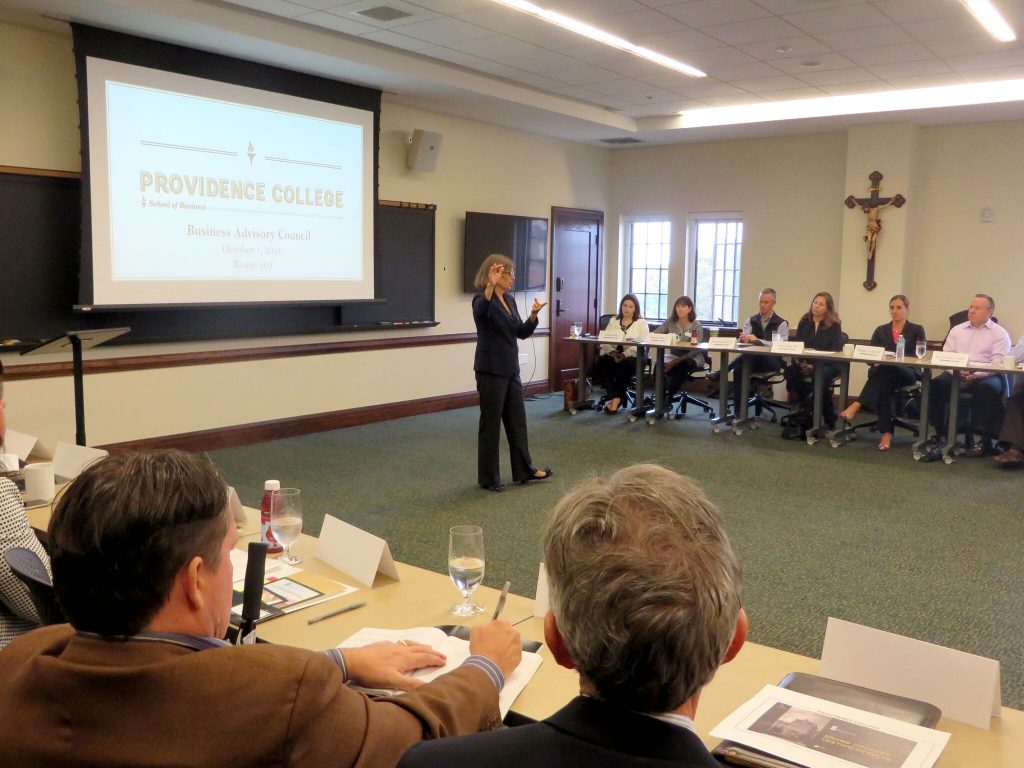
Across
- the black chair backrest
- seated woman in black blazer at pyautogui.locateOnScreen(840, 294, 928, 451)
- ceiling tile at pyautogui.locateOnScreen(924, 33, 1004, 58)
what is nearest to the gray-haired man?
the black chair backrest

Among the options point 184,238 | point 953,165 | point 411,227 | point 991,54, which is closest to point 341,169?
point 411,227

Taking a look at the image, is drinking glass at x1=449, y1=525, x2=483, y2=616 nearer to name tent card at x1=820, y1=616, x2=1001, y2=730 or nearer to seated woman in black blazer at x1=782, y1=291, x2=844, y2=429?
name tent card at x1=820, y1=616, x2=1001, y2=730

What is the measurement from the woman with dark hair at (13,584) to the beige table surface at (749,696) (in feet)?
3.09

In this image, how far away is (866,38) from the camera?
558 cm

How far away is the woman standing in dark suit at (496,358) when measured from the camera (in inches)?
197

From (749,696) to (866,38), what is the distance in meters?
5.43

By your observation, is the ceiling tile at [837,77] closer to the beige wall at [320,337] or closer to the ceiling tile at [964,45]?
the ceiling tile at [964,45]

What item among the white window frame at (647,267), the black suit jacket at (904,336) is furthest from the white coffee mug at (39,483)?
the white window frame at (647,267)

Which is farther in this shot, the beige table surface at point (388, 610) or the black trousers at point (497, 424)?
the black trousers at point (497, 424)

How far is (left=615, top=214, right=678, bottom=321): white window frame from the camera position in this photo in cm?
966

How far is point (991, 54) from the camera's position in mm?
5922

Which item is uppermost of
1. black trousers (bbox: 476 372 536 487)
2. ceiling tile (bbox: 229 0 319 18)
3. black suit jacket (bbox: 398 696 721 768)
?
ceiling tile (bbox: 229 0 319 18)

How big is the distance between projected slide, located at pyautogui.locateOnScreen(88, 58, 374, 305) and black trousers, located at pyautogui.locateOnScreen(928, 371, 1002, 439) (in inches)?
185

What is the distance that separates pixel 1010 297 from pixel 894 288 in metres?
0.98
